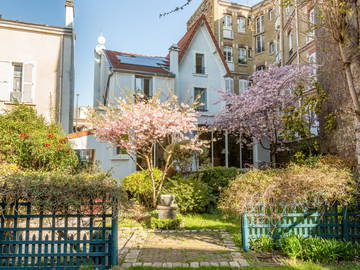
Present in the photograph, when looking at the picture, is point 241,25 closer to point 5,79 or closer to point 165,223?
point 5,79

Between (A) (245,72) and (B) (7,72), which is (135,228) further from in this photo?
(A) (245,72)

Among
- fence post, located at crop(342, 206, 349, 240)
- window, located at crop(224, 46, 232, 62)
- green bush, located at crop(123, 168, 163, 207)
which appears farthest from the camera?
window, located at crop(224, 46, 232, 62)

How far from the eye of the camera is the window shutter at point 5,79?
43.0 feet

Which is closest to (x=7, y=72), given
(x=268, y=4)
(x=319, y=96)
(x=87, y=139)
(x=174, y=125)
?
(x=87, y=139)

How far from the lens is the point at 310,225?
5816 mm

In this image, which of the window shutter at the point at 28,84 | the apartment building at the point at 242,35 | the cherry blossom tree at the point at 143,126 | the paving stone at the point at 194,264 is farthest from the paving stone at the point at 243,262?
the apartment building at the point at 242,35

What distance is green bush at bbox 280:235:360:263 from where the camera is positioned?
206 inches

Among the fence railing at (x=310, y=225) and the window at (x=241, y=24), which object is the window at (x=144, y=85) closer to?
the fence railing at (x=310, y=225)

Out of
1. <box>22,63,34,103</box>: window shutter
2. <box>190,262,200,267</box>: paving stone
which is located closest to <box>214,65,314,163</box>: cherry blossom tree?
<box>190,262,200,267</box>: paving stone

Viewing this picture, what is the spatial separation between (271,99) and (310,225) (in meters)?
9.70

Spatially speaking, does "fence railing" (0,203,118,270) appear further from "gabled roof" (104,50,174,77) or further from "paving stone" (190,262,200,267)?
"gabled roof" (104,50,174,77)

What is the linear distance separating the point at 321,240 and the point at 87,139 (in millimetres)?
11317

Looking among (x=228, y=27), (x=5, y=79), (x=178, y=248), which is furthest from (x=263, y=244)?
(x=228, y=27)

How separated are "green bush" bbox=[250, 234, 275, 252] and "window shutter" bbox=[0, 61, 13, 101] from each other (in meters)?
12.3
